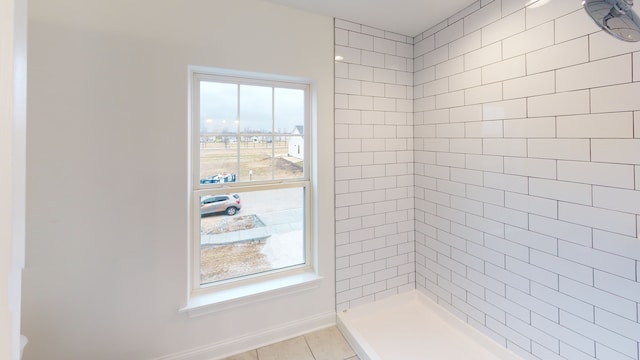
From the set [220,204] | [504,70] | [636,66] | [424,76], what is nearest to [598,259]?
[636,66]

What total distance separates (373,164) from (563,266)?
1193 millimetres

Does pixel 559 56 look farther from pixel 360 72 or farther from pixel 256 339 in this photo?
pixel 256 339

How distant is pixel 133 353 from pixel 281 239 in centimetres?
102

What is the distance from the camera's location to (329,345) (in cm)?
174

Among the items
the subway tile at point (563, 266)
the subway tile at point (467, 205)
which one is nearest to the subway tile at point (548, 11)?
the subway tile at point (467, 205)

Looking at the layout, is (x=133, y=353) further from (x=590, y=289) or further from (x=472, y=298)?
(x=590, y=289)

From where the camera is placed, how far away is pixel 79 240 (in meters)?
1.33

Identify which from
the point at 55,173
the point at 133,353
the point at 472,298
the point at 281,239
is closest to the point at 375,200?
the point at 281,239

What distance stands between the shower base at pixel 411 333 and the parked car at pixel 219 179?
1.25 m

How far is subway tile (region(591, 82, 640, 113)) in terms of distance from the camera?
1.05 m

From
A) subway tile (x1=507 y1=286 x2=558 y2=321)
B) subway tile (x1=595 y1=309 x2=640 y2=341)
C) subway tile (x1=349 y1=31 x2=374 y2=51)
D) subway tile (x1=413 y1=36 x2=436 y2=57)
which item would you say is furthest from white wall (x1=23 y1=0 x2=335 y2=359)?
subway tile (x1=595 y1=309 x2=640 y2=341)

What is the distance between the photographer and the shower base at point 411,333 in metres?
1.63

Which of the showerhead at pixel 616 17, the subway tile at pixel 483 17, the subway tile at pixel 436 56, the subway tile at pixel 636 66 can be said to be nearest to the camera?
the showerhead at pixel 616 17

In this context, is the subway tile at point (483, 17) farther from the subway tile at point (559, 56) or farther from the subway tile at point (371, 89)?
the subway tile at point (371, 89)
